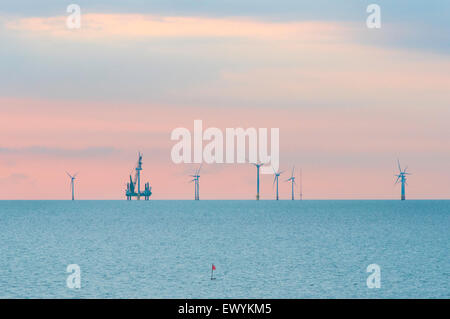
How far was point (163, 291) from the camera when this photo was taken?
6844 centimetres

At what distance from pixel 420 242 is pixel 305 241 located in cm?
2177

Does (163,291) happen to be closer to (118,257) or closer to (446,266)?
(118,257)

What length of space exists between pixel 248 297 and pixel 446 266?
1482 inches

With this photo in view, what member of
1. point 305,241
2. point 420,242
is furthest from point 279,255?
point 420,242

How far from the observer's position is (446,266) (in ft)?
302

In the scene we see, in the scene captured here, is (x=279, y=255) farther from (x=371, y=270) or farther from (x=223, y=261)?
(x=371, y=270)

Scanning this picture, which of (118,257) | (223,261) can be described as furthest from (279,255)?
(118,257)
